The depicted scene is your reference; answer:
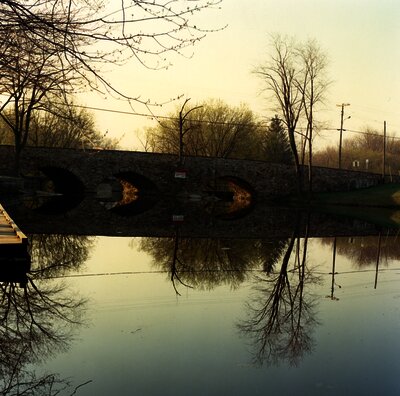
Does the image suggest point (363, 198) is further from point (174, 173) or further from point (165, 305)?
point (165, 305)

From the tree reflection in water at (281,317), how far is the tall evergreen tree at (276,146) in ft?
149

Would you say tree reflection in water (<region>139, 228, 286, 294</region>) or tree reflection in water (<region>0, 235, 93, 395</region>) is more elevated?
tree reflection in water (<region>139, 228, 286, 294</region>)

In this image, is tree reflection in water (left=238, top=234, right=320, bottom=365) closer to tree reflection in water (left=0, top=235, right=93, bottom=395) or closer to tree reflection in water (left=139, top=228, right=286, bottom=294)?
tree reflection in water (left=139, top=228, right=286, bottom=294)

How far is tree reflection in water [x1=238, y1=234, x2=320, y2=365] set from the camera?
521cm

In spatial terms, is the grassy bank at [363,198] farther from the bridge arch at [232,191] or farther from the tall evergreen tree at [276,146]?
the tall evergreen tree at [276,146]

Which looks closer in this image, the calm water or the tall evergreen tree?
the calm water

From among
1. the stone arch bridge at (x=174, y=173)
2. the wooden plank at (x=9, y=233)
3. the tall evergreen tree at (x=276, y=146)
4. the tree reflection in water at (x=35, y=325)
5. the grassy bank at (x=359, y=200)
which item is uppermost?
the tall evergreen tree at (x=276, y=146)

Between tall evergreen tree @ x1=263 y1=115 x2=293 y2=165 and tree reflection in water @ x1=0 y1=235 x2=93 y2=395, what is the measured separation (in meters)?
46.6

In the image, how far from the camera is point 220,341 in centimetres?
539

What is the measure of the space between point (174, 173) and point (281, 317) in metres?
33.1

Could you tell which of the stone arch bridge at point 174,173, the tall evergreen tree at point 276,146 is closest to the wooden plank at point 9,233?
the stone arch bridge at point 174,173

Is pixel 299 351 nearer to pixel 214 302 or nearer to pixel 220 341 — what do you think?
pixel 220 341

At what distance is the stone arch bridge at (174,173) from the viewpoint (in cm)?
3781

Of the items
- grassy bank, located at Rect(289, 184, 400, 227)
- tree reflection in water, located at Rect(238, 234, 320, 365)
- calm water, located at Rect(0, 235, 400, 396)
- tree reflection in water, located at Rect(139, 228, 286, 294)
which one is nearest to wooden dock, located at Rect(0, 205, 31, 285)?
calm water, located at Rect(0, 235, 400, 396)
